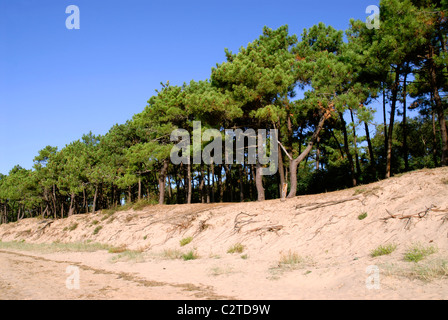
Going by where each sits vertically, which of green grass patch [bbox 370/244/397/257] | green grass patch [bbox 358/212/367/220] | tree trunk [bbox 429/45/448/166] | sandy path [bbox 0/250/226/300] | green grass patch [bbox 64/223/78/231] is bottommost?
green grass patch [bbox 64/223/78/231]

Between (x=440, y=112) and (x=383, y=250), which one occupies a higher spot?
(x=440, y=112)

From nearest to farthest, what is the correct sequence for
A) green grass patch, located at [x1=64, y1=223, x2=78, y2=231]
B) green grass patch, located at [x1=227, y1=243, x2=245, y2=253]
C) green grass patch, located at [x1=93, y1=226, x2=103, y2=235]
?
green grass patch, located at [x1=227, y1=243, x2=245, y2=253]
green grass patch, located at [x1=93, y1=226, x2=103, y2=235]
green grass patch, located at [x1=64, y1=223, x2=78, y2=231]

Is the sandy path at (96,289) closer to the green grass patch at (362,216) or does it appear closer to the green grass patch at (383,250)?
the green grass patch at (383,250)

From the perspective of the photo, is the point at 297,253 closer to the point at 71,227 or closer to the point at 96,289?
the point at 96,289

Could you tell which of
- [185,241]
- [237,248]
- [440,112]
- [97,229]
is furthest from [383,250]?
[97,229]

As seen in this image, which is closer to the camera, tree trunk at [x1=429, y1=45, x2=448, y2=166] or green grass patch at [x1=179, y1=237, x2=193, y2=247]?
tree trunk at [x1=429, y1=45, x2=448, y2=166]

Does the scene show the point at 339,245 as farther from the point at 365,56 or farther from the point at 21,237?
the point at 21,237

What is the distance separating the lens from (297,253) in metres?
11.3

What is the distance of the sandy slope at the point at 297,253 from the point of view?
7.28 meters

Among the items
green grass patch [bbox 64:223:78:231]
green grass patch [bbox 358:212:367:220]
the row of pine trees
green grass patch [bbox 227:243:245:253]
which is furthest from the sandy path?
green grass patch [bbox 64:223:78:231]

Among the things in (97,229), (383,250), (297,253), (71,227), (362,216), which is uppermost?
(362,216)

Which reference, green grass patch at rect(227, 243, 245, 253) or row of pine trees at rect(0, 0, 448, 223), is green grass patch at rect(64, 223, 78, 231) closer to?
row of pine trees at rect(0, 0, 448, 223)

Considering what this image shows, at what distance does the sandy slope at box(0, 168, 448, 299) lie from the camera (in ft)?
23.9

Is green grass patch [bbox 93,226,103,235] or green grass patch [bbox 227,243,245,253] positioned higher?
green grass patch [bbox 227,243,245,253]
